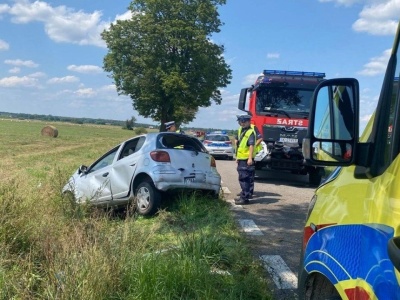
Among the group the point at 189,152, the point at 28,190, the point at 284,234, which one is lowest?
the point at 284,234

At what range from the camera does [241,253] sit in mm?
5223

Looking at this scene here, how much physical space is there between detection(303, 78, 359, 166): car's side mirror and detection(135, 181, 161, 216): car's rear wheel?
5.74m

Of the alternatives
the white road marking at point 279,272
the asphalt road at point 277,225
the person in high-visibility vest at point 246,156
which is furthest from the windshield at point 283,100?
the white road marking at point 279,272

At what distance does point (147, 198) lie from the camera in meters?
7.86

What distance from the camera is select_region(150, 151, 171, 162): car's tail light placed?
313 inches

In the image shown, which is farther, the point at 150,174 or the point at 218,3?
the point at 218,3

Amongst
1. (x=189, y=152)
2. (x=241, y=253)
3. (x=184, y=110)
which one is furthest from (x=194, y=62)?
(x=241, y=253)

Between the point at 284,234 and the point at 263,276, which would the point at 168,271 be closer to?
the point at 263,276

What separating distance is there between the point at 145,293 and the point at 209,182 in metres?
4.87

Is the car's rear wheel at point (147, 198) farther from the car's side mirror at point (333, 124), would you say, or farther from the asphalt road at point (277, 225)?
the car's side mirror at point (333, 124)

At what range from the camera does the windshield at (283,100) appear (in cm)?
1278

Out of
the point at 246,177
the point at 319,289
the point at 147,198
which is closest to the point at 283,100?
the point at 246,177

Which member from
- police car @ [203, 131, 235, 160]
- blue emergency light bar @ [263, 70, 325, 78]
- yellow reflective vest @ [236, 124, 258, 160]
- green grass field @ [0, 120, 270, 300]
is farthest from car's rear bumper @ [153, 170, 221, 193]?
police car @ [203, 131, 235, 160]

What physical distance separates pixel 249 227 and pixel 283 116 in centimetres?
610
